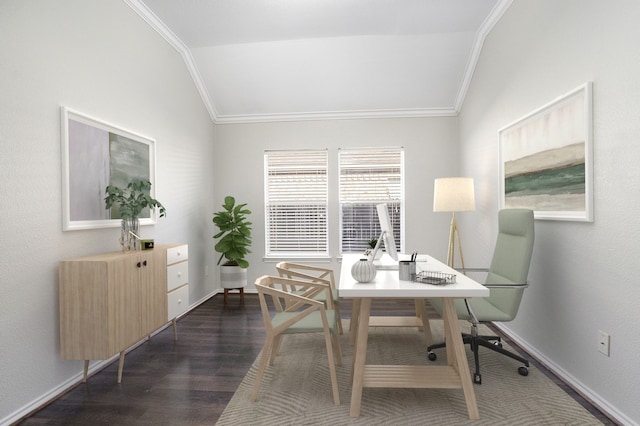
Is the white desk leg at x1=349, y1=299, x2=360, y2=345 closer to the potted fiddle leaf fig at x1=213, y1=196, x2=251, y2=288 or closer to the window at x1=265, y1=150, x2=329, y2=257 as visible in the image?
the potted fiddle leaf fig at x1=213, y1=196, x2=251, y2=288

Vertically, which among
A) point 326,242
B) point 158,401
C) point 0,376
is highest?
point 326,242

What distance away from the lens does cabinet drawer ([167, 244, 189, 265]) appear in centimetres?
335

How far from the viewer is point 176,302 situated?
3.47 meters

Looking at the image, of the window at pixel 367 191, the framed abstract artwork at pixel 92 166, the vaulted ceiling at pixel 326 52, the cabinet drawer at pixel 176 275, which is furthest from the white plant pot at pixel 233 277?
the vaulted ceiling at pixel 326 52

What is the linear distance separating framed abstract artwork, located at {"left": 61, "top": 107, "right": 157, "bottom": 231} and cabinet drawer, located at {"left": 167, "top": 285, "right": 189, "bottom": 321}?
76 cm

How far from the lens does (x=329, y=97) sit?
5.13 meters

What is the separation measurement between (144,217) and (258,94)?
7.84ft

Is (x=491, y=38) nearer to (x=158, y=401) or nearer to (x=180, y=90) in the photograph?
(x=180, y=90)

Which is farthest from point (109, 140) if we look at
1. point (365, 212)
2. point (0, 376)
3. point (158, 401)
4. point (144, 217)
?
point (365, 212)

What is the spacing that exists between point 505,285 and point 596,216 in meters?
0.71

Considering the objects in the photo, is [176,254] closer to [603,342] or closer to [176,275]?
[176,275]

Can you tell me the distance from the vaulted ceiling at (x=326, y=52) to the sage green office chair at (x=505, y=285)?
221cm

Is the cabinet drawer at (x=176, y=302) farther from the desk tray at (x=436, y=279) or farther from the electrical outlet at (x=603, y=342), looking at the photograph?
the electrical outlet at (x=603, y=342)

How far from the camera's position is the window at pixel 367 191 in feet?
17.8
